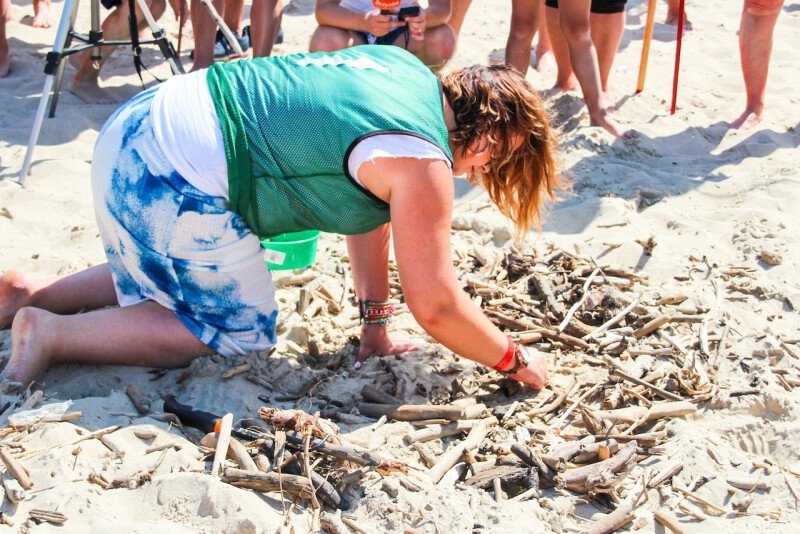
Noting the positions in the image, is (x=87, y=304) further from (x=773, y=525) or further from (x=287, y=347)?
(x=773, y=525)

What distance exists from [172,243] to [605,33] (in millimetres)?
3792

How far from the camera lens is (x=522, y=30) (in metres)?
5.64

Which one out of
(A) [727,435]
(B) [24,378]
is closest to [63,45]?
(B) [24,378]

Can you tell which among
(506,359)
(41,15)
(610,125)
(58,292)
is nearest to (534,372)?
(506,359)

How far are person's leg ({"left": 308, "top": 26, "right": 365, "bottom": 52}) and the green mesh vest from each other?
2.36 m

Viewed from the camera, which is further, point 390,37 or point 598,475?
point 390,37

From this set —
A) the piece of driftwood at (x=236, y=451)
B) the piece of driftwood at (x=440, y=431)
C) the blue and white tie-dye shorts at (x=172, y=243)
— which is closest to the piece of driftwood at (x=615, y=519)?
the piece of driftwood at (x=440, y=431)

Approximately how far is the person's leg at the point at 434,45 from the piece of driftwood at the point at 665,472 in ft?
10.7

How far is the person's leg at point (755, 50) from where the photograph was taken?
5.47 m

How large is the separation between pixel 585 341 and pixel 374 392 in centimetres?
91

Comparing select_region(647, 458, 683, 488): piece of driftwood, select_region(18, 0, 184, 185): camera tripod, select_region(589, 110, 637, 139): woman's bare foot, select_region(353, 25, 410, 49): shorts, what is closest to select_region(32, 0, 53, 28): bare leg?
select_region(18, 0, 184, 185): camera tripod

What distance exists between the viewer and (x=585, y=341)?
3.35m

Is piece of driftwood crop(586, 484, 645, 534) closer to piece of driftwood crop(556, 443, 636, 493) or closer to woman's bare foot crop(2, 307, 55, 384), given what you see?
piece of driftwood crop(556, 443, 636, 493)

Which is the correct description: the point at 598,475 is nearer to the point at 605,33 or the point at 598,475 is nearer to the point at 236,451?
the point at 236,451
